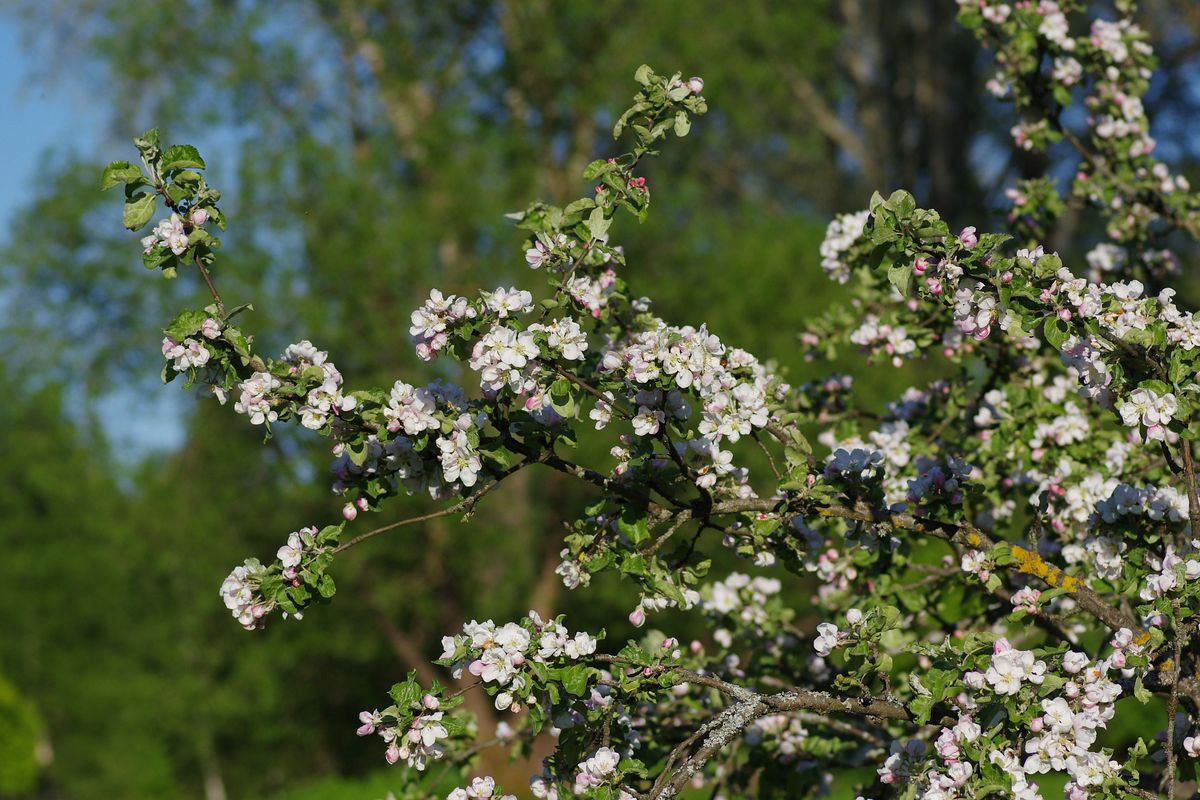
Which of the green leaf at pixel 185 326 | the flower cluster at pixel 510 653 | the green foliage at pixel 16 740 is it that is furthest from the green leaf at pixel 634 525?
the green foliage at pixel 16 740

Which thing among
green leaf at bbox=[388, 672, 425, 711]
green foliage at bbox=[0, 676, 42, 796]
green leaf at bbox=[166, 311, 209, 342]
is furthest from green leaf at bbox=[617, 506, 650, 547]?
green foliage at bbox=[0, 676, 42, 796]

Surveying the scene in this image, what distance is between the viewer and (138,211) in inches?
109

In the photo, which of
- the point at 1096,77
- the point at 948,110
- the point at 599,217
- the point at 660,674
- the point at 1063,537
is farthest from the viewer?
the point at 948,110

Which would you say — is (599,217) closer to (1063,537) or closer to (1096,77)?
(1063,537)

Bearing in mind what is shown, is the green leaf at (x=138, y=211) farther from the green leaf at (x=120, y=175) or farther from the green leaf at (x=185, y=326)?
the green leaf at (x=185, y=326)

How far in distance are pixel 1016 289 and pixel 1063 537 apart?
1265 mm

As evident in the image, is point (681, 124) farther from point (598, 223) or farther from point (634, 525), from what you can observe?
point (634, 525)

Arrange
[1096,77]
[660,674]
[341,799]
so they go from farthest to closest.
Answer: [341,799] < [1096,77] < [660,674]

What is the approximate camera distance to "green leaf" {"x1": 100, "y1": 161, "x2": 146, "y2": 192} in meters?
2.73

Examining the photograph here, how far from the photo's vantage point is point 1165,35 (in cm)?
1658

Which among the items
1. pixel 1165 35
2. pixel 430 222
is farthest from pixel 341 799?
pixel 1165 35

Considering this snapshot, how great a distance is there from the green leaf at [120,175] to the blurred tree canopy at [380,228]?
10.4 metres

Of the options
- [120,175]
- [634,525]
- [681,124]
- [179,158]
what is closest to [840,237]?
[681,124]

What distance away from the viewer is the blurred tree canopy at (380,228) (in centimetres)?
1366
